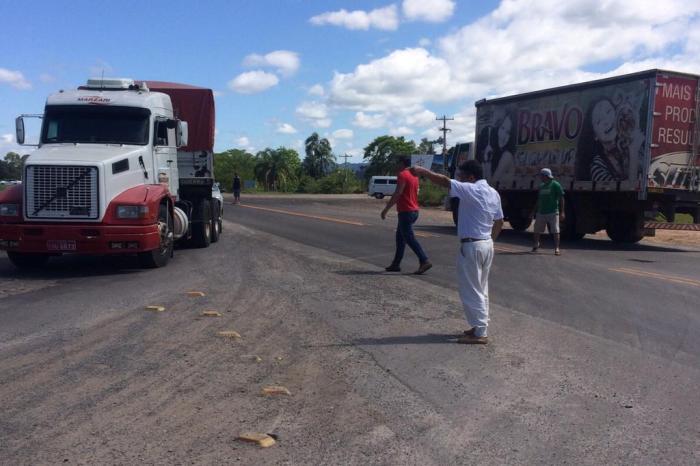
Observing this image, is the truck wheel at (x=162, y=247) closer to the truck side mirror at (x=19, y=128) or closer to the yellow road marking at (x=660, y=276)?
the truck side mirror at (x=19, y=128)

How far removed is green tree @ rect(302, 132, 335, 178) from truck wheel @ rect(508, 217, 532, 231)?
81.8 metres

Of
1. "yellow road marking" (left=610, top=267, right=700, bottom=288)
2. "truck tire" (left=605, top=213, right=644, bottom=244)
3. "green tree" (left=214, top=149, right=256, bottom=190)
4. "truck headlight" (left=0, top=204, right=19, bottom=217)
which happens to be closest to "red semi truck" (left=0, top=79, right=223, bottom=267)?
"truck headlight" (left=0, top=204, right=19, bottom=217)

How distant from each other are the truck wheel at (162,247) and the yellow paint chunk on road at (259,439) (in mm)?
7372

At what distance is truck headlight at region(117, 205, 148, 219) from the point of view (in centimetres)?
1050

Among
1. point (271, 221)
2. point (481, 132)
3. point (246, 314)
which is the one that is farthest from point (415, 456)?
point (271, 221)

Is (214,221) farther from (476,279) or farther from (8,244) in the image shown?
(476,279)

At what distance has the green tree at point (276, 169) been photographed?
100 meters

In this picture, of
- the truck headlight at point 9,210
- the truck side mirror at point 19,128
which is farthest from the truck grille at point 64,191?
the truck side mirror at point 19,128

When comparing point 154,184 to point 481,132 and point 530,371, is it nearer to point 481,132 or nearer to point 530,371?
point 530,371

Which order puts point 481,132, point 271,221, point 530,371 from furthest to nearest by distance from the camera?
point 271,221 < point 481,132 < point 530,371

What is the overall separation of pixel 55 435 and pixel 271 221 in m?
21.2

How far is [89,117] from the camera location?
38.4 ft

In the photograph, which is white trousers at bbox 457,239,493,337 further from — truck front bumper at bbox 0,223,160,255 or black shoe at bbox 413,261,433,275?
truck front bumper at bbox 0,223,160,255

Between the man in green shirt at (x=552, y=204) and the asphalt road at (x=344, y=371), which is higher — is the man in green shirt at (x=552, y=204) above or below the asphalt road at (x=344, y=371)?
above
